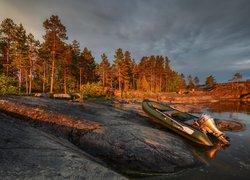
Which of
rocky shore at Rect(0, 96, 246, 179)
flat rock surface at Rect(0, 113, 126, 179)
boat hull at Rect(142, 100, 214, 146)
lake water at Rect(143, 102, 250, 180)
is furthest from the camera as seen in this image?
boat hull at Rect(142, 100, 214, 146)

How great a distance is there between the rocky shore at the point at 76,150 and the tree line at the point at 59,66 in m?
21.6

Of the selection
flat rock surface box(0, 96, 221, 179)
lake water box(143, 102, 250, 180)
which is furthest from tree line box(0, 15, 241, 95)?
lake water box(143, 102, 250, 180)

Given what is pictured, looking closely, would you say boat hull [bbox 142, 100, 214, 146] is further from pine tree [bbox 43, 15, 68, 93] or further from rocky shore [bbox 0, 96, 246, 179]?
pine tree [bbox 43, 15, 68, 93]

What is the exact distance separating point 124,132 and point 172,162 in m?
2.51

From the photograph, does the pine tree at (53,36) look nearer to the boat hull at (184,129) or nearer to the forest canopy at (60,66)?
the forest canopy at (60,66)

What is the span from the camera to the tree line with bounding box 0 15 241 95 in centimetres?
2897

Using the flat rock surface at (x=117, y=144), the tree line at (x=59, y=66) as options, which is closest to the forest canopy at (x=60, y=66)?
the tree line at (x=59, y=66)

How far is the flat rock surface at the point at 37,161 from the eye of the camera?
130 inches

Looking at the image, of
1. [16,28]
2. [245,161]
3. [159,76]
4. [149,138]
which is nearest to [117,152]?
[149,138]

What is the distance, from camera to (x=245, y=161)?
729 centimetres

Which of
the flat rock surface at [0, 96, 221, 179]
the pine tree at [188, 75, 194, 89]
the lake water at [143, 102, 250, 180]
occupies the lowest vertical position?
the lake water at [143, 102, 250, 180]

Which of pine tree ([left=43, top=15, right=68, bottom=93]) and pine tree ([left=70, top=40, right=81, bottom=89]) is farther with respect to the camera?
pine tree ([left=70, top=40, right=81, bottom=89])

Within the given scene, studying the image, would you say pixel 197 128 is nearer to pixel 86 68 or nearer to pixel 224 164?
pixel 224 164

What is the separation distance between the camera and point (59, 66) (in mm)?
48531
